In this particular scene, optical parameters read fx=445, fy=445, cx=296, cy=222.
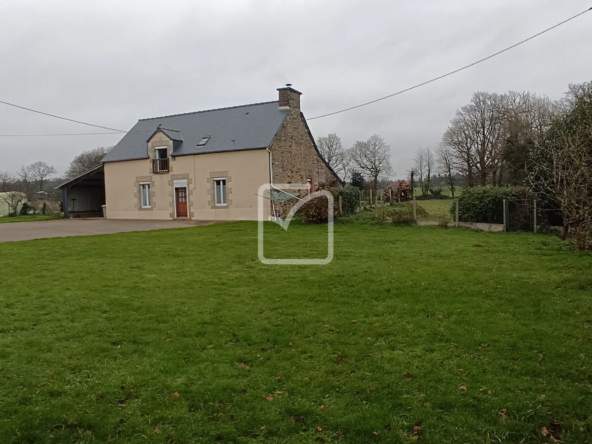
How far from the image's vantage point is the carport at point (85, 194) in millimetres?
28984

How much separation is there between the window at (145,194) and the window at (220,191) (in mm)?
5135

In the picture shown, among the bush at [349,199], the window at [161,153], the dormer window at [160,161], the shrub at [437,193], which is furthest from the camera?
the shrub at [437,193]

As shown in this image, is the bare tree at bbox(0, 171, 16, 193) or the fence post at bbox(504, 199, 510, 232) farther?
the bare tree at bbox(0, 171, 16, 193)

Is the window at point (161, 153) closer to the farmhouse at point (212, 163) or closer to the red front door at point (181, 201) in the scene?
the farmhouse at point (212, 163)

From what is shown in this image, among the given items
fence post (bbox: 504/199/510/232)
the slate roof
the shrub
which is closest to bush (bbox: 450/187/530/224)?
fence post (bbox: 504/199/510/232)

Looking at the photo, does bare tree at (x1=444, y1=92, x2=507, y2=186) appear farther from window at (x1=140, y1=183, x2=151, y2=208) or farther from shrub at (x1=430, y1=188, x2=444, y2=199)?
window at (x1=140, y1=183, x2=151, y2=208)

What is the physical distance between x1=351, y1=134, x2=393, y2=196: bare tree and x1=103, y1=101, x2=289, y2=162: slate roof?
22.2m

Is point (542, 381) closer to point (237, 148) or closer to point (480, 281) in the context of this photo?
point (480, 281)

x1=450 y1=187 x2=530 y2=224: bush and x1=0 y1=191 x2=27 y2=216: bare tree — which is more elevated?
x1=0 y1=191 x2=27 y2=216: bare tree

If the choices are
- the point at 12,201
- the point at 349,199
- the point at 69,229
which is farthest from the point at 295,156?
the point at 12,201

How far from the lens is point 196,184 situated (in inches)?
954

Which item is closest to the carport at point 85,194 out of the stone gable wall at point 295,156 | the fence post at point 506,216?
the stone gable wall at point 295,156

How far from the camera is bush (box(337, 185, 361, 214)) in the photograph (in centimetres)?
1992

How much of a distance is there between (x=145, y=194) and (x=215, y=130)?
5825 millimetres
